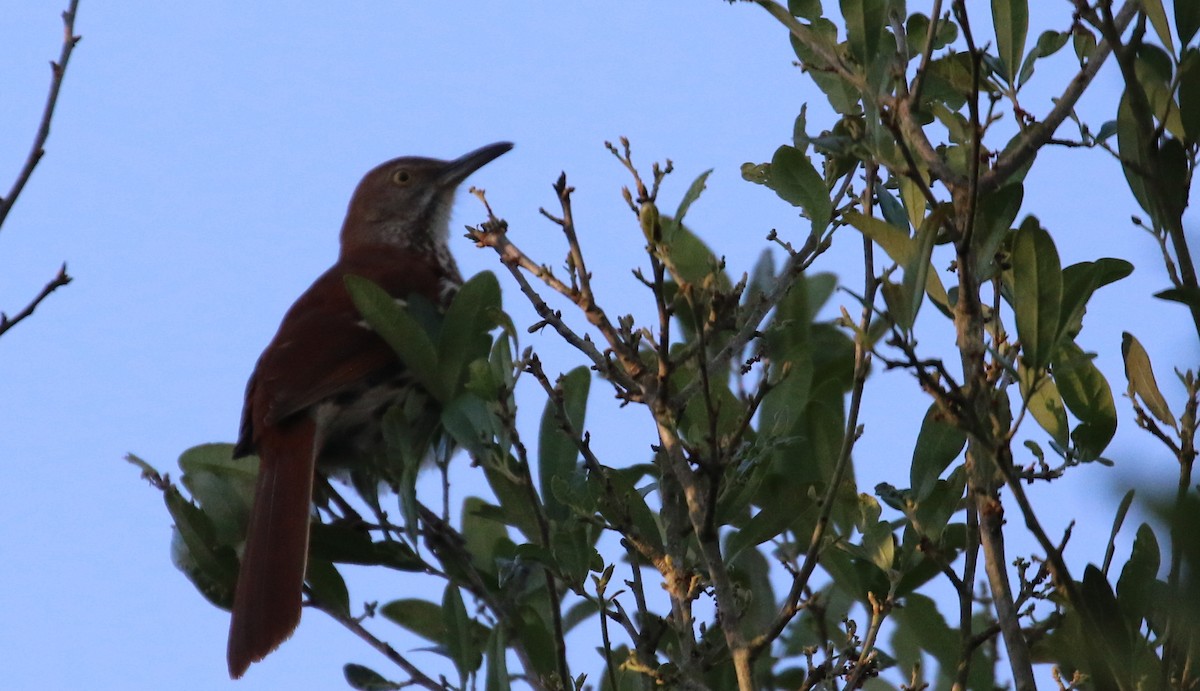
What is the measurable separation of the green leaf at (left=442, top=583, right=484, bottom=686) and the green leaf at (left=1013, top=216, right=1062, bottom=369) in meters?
1.27

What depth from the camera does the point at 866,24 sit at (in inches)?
92.3

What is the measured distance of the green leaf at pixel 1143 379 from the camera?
2.25 metres

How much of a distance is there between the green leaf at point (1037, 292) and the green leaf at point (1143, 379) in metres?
0.37

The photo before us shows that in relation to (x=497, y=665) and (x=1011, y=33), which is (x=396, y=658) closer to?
(x=497, y=665)

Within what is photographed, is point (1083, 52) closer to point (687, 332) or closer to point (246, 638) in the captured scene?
point (687, 332)

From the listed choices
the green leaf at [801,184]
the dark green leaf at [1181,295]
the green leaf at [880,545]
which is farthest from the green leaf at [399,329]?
the dark green leaf at [1181,295]

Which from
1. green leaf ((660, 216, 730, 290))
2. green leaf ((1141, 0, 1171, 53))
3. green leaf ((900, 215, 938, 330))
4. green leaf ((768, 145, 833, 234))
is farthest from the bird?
green leaf ((1141, 0, 1171, 53))

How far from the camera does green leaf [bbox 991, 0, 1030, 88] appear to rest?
2402 mm

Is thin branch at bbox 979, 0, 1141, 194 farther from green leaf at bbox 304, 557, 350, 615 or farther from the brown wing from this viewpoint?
the brown wing

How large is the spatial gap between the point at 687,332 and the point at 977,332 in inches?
52.8

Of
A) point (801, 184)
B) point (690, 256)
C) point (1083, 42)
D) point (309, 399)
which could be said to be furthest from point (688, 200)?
point (309, 399)

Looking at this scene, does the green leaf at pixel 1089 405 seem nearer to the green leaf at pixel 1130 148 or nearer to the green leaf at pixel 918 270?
the green leaf at pixel 1130 148

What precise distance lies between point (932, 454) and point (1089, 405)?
0.91ft

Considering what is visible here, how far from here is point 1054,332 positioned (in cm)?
200
